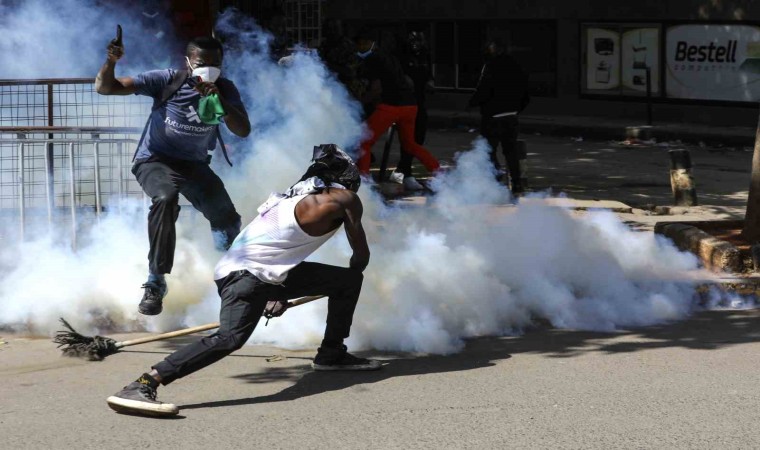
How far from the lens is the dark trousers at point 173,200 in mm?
7039

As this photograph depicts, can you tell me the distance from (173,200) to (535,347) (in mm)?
2297

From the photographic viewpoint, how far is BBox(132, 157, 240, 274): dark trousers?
23.1 ft

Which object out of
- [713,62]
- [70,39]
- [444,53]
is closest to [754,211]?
[70,39]

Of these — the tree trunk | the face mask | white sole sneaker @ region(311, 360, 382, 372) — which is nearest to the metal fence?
white sole sneaker @ region(311, 360, 382, 372)

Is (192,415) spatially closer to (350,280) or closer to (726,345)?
(350,280)

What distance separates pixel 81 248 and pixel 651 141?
11759 millimetres

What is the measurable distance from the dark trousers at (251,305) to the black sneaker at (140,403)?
0.41 ft

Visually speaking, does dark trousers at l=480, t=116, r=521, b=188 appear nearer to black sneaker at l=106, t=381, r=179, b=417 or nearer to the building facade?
the building facade

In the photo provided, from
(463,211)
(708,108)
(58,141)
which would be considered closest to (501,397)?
(463,211)

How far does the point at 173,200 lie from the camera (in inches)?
277

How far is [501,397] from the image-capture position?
19.8ft

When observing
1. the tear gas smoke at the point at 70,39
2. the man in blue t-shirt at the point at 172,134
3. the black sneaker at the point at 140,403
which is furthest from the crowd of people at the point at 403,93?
the black sneaker at the point at 140,403

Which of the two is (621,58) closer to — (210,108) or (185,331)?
(210,108)

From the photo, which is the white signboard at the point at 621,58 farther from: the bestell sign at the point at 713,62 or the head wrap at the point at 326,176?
the head wrap at the point at 326,176
